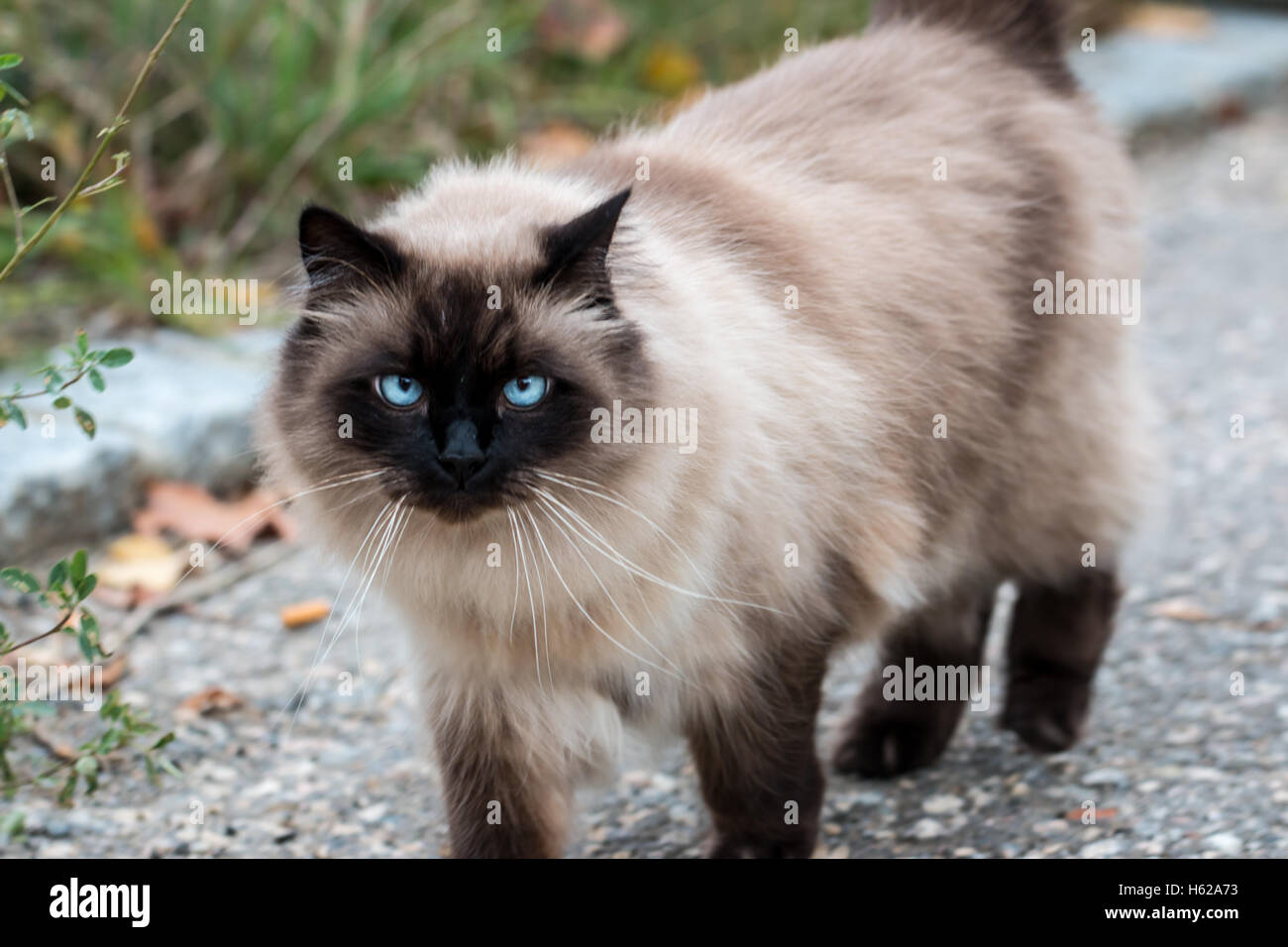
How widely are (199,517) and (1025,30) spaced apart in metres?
2.60

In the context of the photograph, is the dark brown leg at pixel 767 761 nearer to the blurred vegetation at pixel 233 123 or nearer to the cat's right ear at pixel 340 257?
the cat's right ear at pixel 340 257

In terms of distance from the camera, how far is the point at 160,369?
181 inches

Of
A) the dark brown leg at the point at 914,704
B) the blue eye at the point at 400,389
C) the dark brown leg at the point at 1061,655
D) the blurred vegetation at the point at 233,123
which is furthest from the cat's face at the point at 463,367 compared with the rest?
the blurred vegetation at the point at 233,123

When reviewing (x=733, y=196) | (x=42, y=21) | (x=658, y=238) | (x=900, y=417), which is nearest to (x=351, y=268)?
(x=658, y=238)

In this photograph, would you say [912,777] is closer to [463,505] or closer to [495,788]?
[495,788]

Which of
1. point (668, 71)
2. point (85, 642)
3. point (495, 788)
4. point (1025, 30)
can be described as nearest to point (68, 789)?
point (85, 642)

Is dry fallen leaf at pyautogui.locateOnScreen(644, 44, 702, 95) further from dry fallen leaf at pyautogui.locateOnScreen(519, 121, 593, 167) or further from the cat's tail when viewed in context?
the cat's tail

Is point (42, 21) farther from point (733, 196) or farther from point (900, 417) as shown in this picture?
point (900, 417)

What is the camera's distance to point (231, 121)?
209 inches

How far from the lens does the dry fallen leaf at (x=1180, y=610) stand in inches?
148

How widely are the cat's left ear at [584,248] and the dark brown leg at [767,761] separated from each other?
2.58 feet

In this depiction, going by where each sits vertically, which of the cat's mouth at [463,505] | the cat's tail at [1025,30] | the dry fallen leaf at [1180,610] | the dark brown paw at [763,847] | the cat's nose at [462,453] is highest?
the cat's tail at [1025,30]

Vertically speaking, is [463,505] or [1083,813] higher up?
[463,505]
